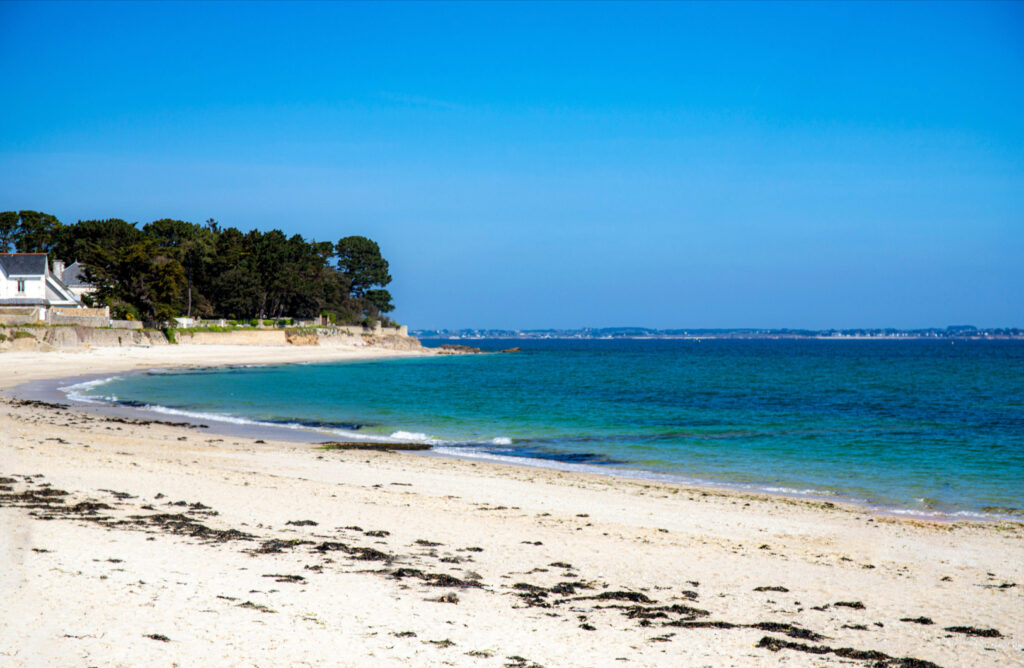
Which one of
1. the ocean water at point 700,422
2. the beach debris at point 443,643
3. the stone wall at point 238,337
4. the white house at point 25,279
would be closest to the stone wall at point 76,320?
the white house at point 25,279

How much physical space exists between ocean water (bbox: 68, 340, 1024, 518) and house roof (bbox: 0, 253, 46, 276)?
94.6 feet

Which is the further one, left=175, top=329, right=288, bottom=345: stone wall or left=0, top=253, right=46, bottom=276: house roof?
left=175, top=329, right=288, bottom=345: stone wall

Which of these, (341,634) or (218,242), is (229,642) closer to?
(341,634)

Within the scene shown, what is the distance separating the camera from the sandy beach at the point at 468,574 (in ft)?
20.9

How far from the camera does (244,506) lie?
39.3ft

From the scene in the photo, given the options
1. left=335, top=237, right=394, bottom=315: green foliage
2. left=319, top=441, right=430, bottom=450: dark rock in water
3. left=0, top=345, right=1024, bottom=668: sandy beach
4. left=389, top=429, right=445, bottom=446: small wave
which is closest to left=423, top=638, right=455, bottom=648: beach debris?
left=0, top=345, right=1024, bottom=668: sandy beach

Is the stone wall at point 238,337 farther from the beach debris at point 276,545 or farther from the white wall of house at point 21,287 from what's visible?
the beach debris at point 276,545

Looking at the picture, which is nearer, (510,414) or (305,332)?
(510,414)

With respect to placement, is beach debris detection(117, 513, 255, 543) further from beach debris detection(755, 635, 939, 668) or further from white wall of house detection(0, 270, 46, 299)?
white wall of house detection(0, 270, 46, 299)

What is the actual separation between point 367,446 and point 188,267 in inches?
3016

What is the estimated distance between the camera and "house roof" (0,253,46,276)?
70.9 metres

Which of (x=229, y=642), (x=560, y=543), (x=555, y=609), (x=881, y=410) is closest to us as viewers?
(x=229, y=642)

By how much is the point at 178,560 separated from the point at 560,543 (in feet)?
15.9

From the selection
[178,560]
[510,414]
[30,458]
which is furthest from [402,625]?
[510,414]
